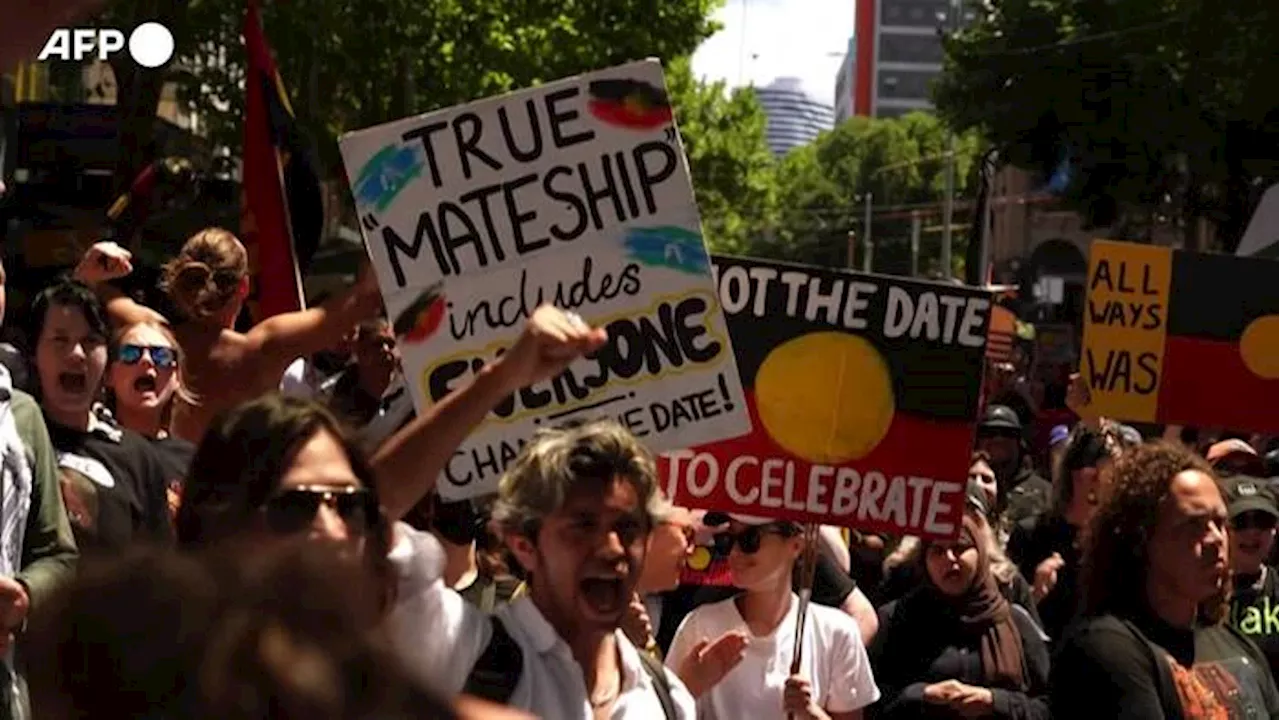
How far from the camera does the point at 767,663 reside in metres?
6.31

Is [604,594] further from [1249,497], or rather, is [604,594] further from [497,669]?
[1249,497]

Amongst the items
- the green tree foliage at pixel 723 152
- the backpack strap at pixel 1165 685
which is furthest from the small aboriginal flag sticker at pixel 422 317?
the green tree foliage at pixel 723 152

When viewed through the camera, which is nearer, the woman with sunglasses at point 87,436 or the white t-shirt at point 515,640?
the white t-shirt at point 515,640

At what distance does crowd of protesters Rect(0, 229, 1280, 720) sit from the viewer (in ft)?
4.90

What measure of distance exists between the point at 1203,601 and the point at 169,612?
13.3 ft

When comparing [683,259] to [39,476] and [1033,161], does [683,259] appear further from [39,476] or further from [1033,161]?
[1033,161]

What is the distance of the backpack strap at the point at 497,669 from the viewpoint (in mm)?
3789

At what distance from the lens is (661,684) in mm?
4133

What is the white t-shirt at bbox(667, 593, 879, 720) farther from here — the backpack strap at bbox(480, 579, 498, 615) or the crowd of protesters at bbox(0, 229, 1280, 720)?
the backpack strap at bbox(480, 579, 498, 615)

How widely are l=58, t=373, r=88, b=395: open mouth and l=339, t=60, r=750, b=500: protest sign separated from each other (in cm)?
72

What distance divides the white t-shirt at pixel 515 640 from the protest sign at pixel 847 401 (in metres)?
2.36

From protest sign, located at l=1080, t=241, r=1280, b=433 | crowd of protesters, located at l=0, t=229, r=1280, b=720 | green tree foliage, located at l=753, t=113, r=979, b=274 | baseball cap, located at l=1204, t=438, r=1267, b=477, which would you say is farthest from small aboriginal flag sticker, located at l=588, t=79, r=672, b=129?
green tree foliage, located at l=753, t=113, r=979, b=274

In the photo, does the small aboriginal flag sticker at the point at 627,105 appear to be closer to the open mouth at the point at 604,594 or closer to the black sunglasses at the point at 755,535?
the black sunglasses at the point at 755,535

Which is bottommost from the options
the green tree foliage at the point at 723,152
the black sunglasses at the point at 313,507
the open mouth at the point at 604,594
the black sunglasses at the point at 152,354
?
the green tree foliage at the point at 723,152
